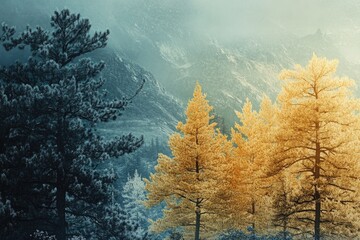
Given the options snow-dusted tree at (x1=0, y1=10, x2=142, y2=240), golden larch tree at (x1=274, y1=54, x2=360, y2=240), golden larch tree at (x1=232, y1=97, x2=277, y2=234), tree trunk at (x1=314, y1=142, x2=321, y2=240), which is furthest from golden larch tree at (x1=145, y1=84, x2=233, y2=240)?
snow-dusted tree at (x1=0, y1=10, x2=142, y2=240)

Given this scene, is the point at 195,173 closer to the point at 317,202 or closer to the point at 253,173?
the point at 253,173

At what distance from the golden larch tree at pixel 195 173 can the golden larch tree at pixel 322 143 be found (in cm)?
652

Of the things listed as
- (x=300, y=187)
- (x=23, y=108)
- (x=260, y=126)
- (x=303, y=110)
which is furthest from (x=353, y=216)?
(x=23, y=108)

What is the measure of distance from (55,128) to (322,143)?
386 inches

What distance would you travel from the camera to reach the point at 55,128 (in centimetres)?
1173

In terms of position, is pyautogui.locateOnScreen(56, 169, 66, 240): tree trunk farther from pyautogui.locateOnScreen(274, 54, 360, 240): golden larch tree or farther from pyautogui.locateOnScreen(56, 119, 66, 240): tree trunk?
pyautogui.locateOnScreen(274, 54, 360, 240): golden larch tree

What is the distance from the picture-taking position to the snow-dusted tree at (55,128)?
11.1 m

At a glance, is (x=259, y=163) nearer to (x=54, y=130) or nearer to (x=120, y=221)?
(x=120, y=221)

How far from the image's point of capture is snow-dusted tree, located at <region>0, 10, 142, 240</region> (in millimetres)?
11094

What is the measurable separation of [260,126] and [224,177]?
369cm

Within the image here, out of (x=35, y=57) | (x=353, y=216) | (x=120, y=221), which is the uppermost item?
(x=35, y=57)

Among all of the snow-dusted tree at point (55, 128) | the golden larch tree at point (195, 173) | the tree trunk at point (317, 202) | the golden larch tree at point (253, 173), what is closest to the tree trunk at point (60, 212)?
the snow-dusted tree at point (55, 128)

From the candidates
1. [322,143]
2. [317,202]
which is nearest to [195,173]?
[317,202]

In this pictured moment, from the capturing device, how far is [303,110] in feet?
47.6
